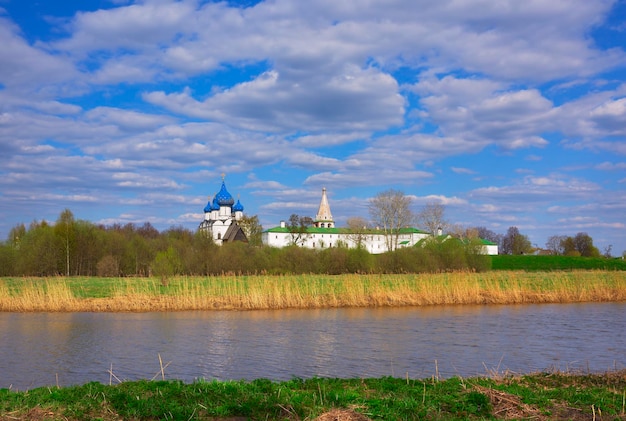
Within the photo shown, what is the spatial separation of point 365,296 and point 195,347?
421 inches

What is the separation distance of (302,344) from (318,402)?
7564 mm

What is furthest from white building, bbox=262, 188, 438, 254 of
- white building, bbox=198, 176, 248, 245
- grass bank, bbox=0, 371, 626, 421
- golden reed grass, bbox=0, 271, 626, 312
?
grass bank, bbox=0, 371, 626, 421

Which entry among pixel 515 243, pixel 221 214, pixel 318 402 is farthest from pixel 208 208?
pixel 318 402

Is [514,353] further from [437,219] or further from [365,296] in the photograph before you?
[437,219]

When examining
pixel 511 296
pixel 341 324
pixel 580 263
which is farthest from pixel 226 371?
pixel 580 263

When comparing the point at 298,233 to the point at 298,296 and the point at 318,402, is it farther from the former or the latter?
the point at 318,402

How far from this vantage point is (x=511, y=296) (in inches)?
979

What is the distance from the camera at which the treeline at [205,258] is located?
128 feet

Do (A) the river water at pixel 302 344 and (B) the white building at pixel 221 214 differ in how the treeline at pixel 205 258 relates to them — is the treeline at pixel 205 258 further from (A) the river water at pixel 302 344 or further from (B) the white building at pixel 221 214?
(B) the white building at pixel 221 214

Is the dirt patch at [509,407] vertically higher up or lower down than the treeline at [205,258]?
lower down

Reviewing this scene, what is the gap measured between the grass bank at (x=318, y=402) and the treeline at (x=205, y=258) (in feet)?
94.8

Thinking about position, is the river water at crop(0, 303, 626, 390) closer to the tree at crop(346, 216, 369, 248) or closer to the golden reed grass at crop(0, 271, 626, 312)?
the golden reed grass at crop(0, 271, 626, 312)

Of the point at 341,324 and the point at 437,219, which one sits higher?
the point at 437,219

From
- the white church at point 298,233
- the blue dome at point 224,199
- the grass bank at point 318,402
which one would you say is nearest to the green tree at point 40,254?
the grass bank at point 318,402
